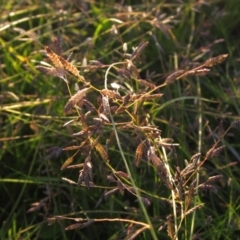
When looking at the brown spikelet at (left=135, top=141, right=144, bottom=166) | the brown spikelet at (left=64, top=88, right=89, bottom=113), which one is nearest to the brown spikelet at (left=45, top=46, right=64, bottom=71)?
the brown spikelet at (left=64, top=88, right=89, bottom=113)

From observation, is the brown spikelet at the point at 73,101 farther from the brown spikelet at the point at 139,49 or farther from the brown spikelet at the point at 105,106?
the brown spikelet at the point at 139,49

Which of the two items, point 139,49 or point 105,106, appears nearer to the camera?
point 105,106

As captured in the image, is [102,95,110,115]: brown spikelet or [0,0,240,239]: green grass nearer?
[102,95,110,115]: brown spikelet

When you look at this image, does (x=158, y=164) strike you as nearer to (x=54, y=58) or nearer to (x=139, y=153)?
(x=139, y=153)

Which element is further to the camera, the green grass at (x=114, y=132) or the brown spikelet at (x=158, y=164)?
the green grass at (x=114, y=132)

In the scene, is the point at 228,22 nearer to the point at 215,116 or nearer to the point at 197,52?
the point at 197,52

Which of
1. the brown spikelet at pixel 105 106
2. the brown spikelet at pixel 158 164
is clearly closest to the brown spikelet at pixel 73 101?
the brown spikelet at pixel 105 106

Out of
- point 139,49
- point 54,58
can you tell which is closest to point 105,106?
point 54,58

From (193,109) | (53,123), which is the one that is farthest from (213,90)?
(53,123)

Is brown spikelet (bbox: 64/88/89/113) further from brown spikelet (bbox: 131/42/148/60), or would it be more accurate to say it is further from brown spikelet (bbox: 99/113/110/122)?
brown spikelet (bbox: 131/42/148/60)
